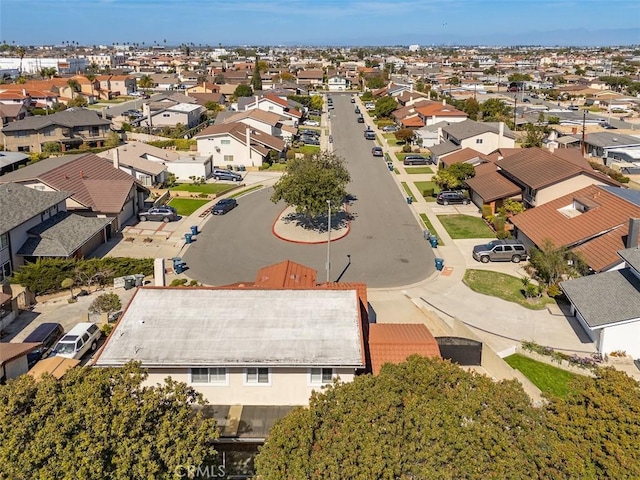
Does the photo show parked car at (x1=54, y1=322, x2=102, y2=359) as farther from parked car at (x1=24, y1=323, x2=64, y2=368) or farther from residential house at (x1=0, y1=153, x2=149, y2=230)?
residential house at (x1=0, y1=153, x2=149, y2=230)

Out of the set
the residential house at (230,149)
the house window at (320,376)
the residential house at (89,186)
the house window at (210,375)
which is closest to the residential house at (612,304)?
the house window at (320,376)

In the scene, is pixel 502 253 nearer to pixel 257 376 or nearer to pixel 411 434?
pixel 257 376

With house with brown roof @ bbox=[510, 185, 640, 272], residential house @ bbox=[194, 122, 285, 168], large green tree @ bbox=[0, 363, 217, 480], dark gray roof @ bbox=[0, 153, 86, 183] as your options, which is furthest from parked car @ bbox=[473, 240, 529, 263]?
residential house @ bbox=[194, 122, 285, 168]

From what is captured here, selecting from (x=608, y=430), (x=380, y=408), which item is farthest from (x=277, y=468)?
(x=608, y=430)

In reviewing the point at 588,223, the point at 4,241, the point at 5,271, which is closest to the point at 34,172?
the point at 4,241

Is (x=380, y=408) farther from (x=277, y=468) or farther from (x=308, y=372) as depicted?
(x=308, y=372)
